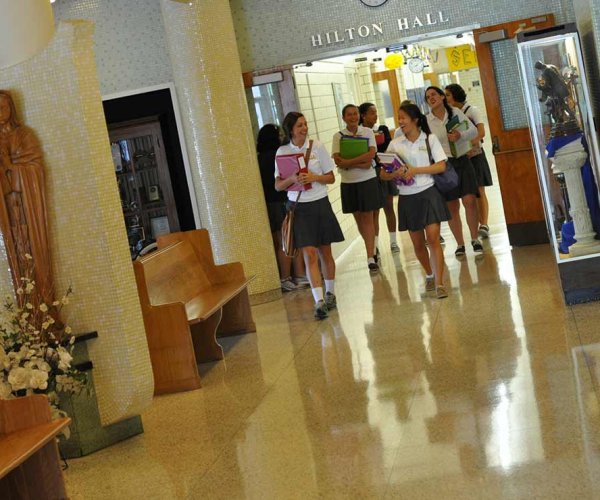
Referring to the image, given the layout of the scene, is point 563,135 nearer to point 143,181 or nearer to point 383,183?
point 383,183

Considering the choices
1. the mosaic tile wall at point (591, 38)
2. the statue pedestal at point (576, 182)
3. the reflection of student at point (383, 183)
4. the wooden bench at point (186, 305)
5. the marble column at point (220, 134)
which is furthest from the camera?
the reflection of student at point (383, 183)

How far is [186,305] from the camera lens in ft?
25.2

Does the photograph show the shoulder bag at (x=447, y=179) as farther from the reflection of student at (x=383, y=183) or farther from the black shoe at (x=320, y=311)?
the reflection of student at (x=383, y=183)

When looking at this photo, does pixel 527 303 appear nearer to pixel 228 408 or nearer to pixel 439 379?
pixel 439 379

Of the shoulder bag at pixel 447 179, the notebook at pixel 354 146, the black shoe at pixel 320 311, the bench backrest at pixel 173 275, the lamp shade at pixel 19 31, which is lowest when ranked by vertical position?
the black shoe at pixel 320 311

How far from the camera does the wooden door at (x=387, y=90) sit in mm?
23141

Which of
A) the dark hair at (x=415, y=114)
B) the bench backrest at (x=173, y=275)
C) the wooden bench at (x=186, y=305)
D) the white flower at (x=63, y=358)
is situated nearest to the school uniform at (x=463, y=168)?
the dark hair at (x=415, y=114)

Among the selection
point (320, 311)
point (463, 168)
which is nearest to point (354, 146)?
point (463, 168)

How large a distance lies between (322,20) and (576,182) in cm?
453

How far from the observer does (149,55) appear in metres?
11.1

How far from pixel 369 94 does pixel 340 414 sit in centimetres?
A: 1609

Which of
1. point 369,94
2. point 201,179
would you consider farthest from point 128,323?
point 369,94

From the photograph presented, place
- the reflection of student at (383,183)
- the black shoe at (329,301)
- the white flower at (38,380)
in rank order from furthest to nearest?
the reflection of student at (383,183) < the black shoe at (329,301) < the white flower at (38,380)

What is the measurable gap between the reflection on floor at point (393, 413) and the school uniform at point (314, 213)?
69cm
